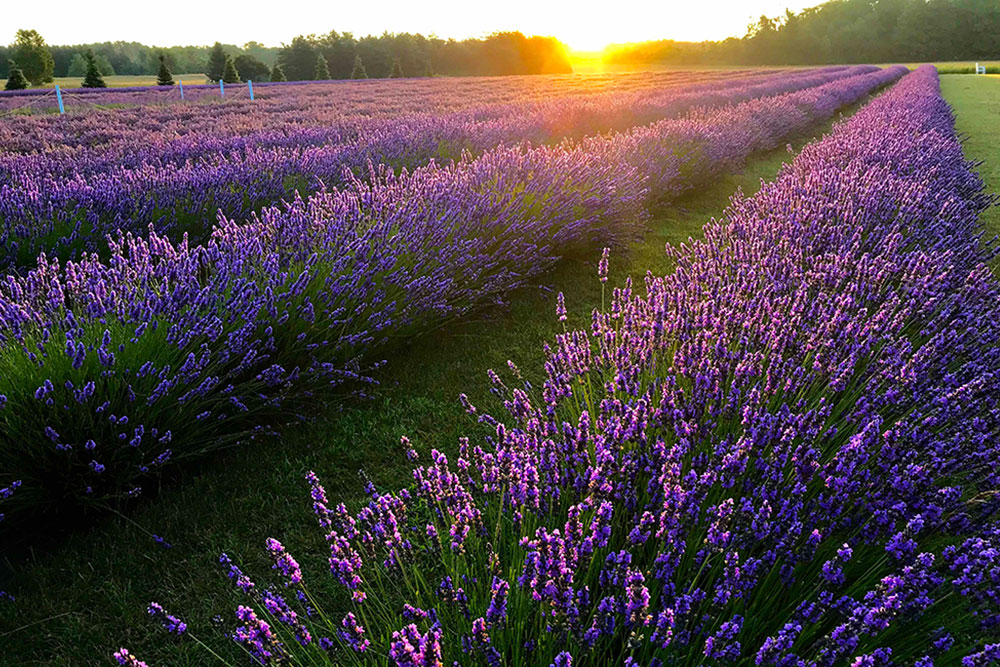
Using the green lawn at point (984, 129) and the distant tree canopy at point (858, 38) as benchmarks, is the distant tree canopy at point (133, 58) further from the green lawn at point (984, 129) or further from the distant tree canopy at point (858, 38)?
the green lawn at point (984, 129)

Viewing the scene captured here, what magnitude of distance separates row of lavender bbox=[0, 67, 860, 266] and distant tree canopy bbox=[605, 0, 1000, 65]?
7249 cm

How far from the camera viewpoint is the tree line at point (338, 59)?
41.9 metres

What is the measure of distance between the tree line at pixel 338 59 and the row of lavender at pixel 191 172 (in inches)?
1381

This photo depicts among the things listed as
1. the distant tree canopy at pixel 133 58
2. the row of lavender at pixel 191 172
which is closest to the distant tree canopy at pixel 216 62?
the distant tree canopy at pixel 133 58

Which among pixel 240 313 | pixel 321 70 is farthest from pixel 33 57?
pixel 240 313

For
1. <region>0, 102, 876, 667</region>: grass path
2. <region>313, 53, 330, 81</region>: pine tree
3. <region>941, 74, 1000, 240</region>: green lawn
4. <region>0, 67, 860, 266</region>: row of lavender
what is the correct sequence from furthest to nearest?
<region>313, 53, 330, 81</region>: pine tree → <region>941, 74, 1000, 240</region>: green lawn → <region>0, 67, 860, 266</region>: row of lavender → <region>0, 102, 876, 667</region>: grass path

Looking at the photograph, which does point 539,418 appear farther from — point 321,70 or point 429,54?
point 429,54

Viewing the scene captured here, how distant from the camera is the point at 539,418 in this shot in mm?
2189

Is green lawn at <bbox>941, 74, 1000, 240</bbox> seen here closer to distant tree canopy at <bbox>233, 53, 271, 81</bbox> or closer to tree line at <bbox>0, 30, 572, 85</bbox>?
tree line at <bbox>0, 30, 572, 85</bbox>

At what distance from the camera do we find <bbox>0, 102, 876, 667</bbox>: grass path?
5.48ft

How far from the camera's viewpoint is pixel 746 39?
7406 cm

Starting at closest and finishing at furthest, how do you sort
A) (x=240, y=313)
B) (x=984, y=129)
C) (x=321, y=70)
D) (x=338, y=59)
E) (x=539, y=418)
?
1. (x=539, y=418)
2. (x=240, y=313)
3. (x=984, y=129)
4. (x=321, y=70)
5. (x=338, y=59)

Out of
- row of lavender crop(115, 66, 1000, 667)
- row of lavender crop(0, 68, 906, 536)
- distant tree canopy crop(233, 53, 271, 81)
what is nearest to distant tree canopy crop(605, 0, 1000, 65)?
distant tree canopy crop(233, 53, 271, 81)

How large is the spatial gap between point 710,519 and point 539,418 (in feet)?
2.78
